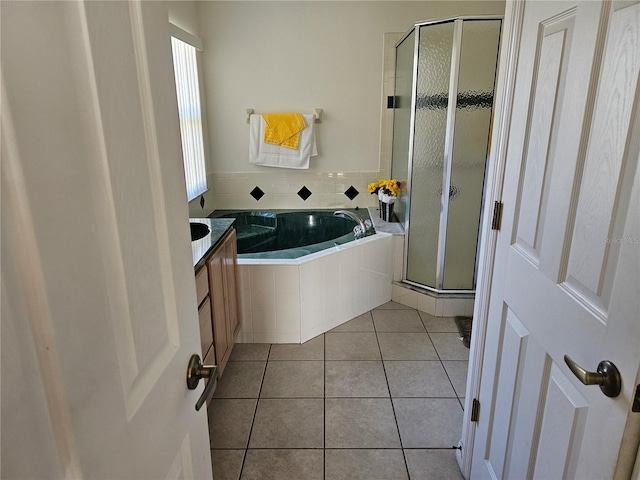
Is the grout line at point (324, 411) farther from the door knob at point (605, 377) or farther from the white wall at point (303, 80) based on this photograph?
the white wall at point (303, 80)

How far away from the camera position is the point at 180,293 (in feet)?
2.58

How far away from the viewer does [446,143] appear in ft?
9.61

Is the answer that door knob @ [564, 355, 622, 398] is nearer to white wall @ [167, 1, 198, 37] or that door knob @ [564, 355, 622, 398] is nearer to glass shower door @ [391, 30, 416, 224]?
glass shower door @ [391, 30, 416, 224]

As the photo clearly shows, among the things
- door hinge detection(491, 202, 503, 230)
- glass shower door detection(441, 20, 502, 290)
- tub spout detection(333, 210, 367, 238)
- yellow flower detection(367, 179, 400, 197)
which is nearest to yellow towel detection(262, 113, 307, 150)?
tub spout detection(333, 210, 367, 238)

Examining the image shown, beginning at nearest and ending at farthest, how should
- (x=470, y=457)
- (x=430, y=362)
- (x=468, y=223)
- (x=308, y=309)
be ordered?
1. (x=470, y=457)
2. (x=430, y=362)
3. (x=308, y=309)
4. (x=468, y=223)

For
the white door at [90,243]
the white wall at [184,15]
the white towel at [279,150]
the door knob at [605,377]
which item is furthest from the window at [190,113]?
the door knob at [605,377]

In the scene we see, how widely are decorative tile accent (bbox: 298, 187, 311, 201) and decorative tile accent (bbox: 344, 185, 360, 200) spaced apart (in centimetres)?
37

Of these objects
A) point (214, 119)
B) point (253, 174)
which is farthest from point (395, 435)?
point (214, 119)

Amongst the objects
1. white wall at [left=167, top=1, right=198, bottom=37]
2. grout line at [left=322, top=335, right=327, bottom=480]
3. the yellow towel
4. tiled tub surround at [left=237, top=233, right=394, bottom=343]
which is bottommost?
grout line at [left=322, top=335, right=327, bottom=480]

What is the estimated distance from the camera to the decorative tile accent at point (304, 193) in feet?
13.4

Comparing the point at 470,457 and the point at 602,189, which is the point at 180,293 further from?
the point at 470,457

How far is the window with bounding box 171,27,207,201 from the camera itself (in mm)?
3240

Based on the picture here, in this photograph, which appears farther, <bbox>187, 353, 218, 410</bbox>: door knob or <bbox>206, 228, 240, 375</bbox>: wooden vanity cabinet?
<bbox>206, 228, 240, 375</bbox>: wooden vanity cabinet

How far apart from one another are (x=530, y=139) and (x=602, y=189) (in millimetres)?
380
